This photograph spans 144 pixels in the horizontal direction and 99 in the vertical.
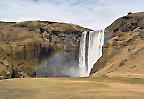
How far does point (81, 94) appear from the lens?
24.2m

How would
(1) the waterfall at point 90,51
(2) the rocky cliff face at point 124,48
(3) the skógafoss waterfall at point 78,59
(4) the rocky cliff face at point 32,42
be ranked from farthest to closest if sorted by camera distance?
(4) the rocky cliff face at point 32,42, (3) the skógafoss waterfall at point 78,59, (1) the waterfall at point 90,51, (2) the rocky cliff face at point 124,48

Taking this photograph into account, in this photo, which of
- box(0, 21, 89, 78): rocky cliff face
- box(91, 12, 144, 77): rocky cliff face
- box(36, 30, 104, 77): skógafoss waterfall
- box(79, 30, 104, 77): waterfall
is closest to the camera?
box(91, 12, 144, 77): rocky cliff face

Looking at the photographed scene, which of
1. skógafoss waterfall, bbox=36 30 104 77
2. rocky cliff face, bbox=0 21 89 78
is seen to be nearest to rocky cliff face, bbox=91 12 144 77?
skógafoss waterfall, bbox=36 30 104 77

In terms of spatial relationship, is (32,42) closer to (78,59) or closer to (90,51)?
(78,59)

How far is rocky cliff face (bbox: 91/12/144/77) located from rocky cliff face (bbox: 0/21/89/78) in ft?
65.1

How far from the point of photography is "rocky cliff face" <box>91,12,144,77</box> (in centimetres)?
6669

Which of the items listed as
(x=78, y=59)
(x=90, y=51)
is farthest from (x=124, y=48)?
(x=78, y=59)

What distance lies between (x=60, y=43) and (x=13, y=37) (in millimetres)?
15506

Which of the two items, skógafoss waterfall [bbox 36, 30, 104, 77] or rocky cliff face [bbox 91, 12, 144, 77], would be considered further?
skógafoss waterfall [bbox 36, 30, 104, 77]

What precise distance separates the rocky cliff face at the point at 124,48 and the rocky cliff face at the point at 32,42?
1984cm

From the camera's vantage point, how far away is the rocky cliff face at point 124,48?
219 feet

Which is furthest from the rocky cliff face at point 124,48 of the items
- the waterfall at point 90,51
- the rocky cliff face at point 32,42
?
the rocky cliff face at point 32,42

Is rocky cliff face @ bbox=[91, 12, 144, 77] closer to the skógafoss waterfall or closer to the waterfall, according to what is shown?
the waterfall

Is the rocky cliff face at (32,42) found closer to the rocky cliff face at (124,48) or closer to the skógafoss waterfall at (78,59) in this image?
the skógafoss waterfall at (78,59)
